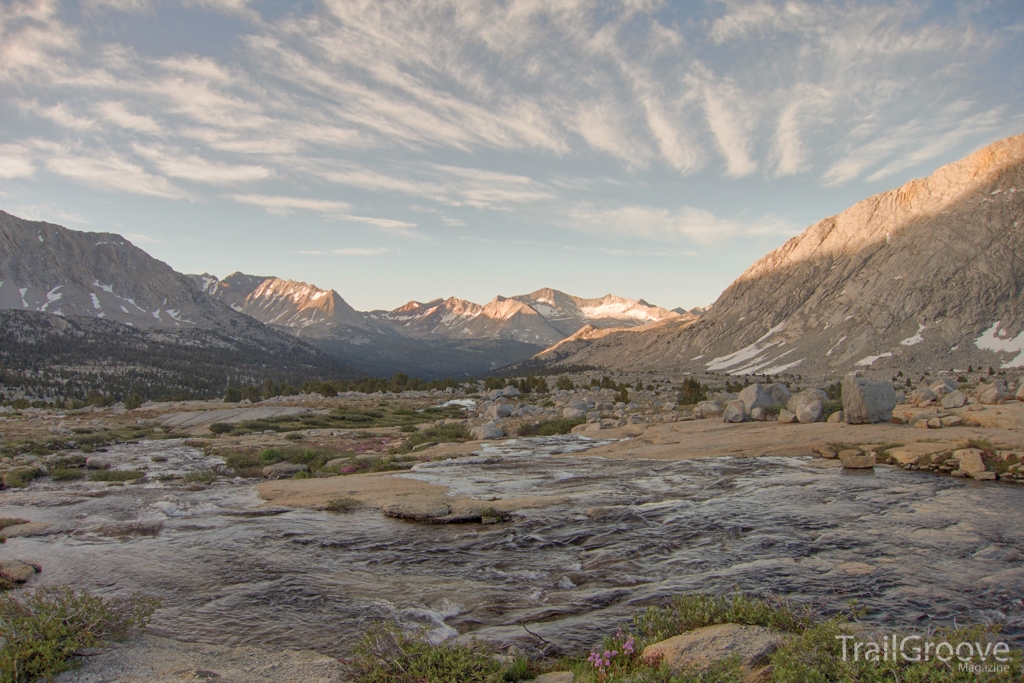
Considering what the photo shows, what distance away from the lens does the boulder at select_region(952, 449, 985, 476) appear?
62.6 feet

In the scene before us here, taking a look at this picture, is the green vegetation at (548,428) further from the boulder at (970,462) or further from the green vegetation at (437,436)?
the boulder at (970,462)

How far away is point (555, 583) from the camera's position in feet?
38.3

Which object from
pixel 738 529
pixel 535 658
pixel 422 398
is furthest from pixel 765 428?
pixel 422 398

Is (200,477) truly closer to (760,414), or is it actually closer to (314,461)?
(314,461)

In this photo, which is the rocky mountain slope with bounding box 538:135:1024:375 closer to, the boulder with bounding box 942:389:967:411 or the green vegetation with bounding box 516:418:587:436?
the boulder with bounding box 942:389:967:411

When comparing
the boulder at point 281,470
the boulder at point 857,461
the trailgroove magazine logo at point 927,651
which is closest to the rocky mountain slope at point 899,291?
the boulder at point 857,461

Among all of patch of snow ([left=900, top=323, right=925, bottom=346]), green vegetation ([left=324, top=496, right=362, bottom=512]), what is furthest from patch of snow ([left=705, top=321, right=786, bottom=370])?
green vegetation ([left=324, top=496, right=362, bottom=512])

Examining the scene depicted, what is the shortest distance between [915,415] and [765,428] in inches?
293

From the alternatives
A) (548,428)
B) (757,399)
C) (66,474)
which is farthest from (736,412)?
(66,474)

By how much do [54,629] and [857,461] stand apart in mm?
25225

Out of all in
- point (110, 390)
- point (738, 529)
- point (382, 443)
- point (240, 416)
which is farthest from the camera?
point (110, 390)

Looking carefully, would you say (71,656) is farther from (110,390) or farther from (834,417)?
(110,390)

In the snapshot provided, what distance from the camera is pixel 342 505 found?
725 inches

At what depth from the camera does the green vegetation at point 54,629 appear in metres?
7.38
